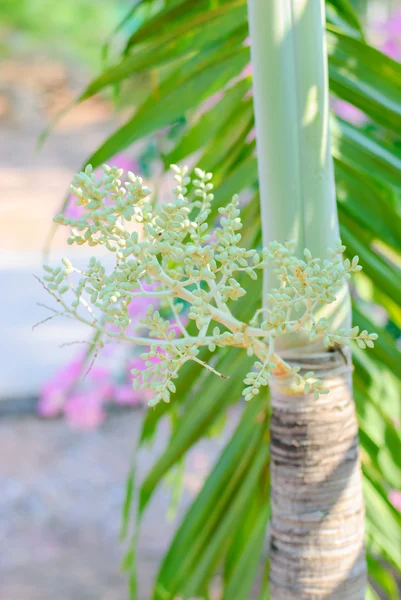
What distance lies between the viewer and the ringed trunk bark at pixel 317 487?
1.85 ft

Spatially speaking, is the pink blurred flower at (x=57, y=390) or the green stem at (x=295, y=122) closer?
the green stem at (x=295, y=122)

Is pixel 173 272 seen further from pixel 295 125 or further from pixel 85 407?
pixel 85 407

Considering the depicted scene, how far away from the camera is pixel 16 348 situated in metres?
3.99

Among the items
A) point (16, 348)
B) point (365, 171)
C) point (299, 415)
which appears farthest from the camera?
point (16, 348)

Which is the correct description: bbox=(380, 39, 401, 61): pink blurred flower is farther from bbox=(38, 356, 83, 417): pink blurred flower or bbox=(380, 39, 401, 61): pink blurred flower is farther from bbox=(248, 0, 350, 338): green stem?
bbox=(248, 0, 350, 338): green stem

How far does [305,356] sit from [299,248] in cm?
8

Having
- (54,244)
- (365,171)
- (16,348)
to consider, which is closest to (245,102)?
(365,171)

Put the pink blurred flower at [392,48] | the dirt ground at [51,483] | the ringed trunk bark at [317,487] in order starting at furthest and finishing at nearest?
the dirt ground at [51,483] → the pink blurred flower at [392,48] → the ringed trunk bark at [317,487]

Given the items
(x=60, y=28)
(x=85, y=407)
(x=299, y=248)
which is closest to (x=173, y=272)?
(x=299, y=248)

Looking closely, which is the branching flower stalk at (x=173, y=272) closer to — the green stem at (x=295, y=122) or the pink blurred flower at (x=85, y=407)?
the green stem at (x=295, y=122)

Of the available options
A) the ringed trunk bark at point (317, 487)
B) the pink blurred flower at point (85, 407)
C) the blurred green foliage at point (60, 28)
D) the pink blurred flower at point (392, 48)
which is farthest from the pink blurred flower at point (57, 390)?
the blurred green foliage at point (60, 28)

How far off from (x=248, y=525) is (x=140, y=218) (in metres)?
0.51

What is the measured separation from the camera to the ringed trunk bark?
1.85 ft

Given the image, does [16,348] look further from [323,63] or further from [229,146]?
[323,63]
